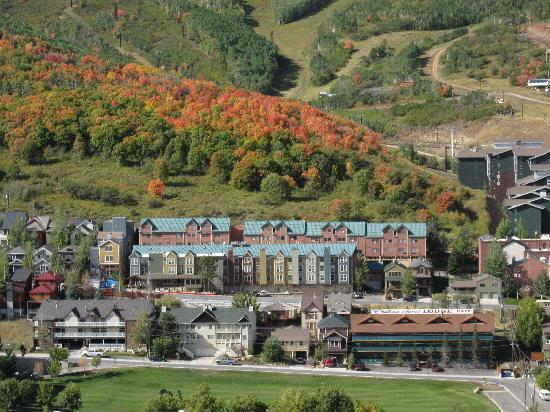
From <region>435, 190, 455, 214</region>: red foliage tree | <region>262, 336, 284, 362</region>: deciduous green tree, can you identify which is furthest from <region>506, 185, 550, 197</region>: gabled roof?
<region>262, 336, 284, 362</region>: deciduous green tree

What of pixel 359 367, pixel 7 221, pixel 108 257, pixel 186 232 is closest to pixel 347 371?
pixel 359 367

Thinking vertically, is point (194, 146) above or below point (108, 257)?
above

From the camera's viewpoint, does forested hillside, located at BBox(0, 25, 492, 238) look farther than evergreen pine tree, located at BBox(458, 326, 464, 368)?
Yes

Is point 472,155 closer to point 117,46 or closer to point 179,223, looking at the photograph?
point 179,223

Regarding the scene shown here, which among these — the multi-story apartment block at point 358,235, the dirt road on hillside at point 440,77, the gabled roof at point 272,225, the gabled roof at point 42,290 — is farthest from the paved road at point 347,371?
the dirt road on hillside at point 440,77

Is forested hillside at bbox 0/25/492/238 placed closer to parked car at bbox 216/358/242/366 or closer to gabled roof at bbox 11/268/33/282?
gabled roof at bbox 11/268/33/282

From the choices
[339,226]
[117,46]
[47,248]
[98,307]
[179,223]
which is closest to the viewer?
[98,307]
